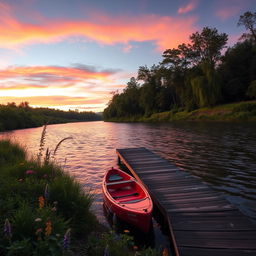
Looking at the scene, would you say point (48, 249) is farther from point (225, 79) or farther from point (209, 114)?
point (225, 79)

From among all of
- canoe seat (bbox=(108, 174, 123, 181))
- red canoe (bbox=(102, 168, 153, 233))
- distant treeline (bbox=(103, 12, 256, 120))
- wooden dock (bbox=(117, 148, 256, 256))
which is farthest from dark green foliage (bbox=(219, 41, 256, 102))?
red canoe (bbox=(102, 168, 153, 233))

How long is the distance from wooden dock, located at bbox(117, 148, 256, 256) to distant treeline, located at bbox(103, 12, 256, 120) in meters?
53.2

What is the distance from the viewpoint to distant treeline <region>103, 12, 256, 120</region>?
6150 centimetres

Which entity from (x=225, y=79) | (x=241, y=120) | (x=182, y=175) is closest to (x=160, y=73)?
(x=225, y=79)

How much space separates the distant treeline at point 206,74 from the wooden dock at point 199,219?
53.2 meters

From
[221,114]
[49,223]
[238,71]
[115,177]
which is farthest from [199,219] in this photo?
[238,71]

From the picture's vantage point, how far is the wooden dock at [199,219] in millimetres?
5332

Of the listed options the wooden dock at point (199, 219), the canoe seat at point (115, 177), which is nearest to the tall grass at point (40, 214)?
the wooden dock at point (199, 219)

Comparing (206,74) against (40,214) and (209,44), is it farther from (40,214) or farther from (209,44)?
(40,214)

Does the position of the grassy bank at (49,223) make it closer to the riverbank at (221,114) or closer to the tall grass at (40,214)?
the tall grass at (40,214)

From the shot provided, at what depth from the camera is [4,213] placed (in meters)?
5.03

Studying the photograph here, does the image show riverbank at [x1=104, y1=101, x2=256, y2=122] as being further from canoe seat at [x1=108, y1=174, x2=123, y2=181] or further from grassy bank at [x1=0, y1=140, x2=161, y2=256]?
grassy bank at [x1=0, y1=140, x2=161, y2=256]

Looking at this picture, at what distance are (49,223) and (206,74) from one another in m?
64.7

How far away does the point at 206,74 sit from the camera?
61.7 metres
